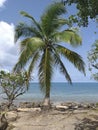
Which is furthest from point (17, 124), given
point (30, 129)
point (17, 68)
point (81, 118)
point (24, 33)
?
point (24, 33)

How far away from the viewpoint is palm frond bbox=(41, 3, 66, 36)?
25391mm

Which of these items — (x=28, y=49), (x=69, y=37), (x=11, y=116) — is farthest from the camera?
(x=69, y=37)

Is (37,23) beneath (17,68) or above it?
above

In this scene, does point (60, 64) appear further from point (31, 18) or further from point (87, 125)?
point (87, 125)

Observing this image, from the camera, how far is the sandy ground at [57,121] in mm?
16797

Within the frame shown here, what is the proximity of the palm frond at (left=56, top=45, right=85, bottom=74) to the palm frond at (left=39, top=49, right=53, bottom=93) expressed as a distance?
3.01 ft

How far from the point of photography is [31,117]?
18.8 meters

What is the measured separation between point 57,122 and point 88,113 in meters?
2.16

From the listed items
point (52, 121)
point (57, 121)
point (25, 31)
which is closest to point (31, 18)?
point (25, 31)

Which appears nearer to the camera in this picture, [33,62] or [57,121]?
[57,121]

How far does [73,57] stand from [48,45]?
1.87 m

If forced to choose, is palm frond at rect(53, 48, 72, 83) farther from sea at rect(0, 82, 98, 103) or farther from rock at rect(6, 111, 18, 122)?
rock at rect(6, 111, 18, 122)

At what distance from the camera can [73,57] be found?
83.2 ft

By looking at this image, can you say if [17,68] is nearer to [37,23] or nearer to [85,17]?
[37,23]
